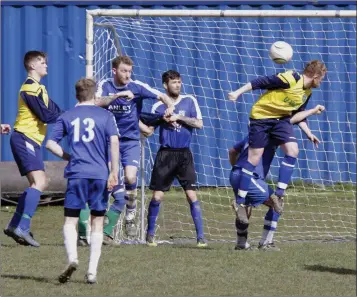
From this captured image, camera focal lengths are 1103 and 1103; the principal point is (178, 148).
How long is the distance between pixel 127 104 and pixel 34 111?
38.1 inches

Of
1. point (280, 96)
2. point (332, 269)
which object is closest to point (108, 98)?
point (280, 96)

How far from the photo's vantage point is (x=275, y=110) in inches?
421

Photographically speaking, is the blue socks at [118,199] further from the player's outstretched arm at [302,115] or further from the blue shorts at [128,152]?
the player's outstretched arm at [302,115]

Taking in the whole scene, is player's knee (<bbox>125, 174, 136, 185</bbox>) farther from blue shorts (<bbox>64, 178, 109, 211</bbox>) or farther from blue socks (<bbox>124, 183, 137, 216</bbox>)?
A: blue shorts (<bbox>64, 178, 109, 211</bbox>)

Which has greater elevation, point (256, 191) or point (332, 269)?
point (256, 191)

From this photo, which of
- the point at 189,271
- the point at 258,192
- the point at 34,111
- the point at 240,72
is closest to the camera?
the point at 189,271

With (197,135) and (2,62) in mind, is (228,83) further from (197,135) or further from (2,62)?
(2,62)

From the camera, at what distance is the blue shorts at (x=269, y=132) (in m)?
10.6

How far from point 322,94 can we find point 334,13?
4744 mm

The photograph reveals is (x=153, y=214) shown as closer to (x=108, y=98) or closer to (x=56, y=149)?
(x=108, y=98)

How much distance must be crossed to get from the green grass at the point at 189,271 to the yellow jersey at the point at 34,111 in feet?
3.73

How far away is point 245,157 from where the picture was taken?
10.6 meters

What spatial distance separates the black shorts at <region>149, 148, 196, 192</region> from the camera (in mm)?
11148

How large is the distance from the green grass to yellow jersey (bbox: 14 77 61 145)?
114cm
